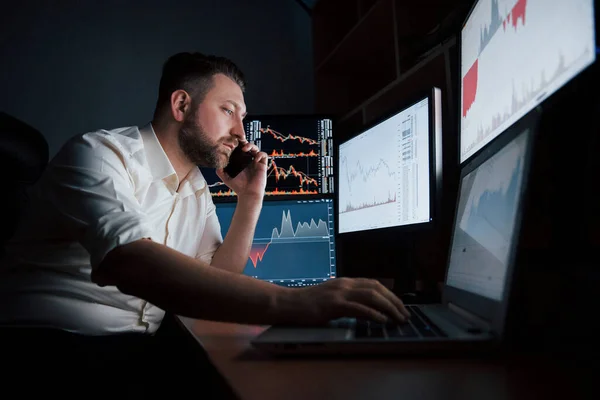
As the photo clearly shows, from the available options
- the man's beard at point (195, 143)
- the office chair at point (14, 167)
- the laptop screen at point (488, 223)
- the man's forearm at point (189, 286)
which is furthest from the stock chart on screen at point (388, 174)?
the office chair at point (14, 167)

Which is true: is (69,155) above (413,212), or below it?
above

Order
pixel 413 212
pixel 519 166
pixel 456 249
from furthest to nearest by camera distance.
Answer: pixel 413 212, pixel 456 249, pixel 519 166

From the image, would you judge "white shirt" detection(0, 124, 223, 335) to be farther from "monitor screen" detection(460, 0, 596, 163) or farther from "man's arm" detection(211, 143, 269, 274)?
"monitor screen" detection(460, 0, 596, 163)

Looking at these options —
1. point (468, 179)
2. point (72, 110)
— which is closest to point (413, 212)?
point (468, 179)

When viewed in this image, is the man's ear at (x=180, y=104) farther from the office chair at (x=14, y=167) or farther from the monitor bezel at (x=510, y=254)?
the monitor bezel at (x=510, y=254)

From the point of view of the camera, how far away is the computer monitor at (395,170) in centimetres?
116

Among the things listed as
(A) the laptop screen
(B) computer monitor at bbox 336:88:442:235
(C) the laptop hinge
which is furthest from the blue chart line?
(C) the laptop hinge

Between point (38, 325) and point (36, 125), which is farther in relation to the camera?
point (36, 125)

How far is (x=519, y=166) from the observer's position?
2.06 feet

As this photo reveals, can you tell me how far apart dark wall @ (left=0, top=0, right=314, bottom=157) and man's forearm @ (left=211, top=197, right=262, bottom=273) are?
1.06 metres

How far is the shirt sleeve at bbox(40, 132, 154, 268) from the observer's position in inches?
30.8

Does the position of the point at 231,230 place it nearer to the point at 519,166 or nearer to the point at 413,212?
the point at 413,212

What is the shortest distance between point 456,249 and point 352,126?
1.19 m

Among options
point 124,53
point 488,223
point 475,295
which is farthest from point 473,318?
point 124,53
